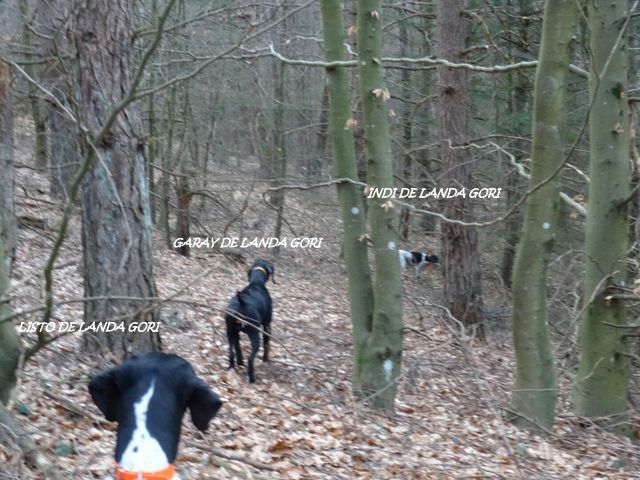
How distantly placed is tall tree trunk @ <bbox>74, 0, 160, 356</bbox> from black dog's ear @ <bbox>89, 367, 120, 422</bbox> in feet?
9.05

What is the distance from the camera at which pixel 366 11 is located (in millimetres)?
7988

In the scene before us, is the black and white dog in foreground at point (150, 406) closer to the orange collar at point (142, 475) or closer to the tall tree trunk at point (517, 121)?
the orange collar at point (142, 475)

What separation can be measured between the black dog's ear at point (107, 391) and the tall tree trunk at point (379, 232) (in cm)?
458

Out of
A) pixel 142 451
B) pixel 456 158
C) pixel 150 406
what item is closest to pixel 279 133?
pixel 456 158

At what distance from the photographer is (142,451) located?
350 centimetres

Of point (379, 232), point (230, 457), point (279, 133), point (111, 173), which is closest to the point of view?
point (230, 457)

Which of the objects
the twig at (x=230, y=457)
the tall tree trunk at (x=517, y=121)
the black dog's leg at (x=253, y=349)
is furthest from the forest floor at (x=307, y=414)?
the tall tree trunk at (x=517, y=121)

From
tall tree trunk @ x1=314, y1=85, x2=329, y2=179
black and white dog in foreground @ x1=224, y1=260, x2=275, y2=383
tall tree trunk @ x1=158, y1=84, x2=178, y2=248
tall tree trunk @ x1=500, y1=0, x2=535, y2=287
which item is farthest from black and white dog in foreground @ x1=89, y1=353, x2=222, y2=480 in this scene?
tall tree trunk @ x1=314, y1=85, x2=329, y2=179

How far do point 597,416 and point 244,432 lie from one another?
5.13 m

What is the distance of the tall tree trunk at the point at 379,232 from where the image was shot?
8.03 metres

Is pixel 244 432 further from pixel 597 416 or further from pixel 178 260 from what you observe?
pixel 178 260

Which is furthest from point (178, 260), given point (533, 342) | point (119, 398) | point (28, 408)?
point (119, 398)

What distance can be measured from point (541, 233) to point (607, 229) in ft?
4.09

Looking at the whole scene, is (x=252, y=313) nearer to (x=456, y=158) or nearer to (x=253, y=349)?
(x=253, y=349)
